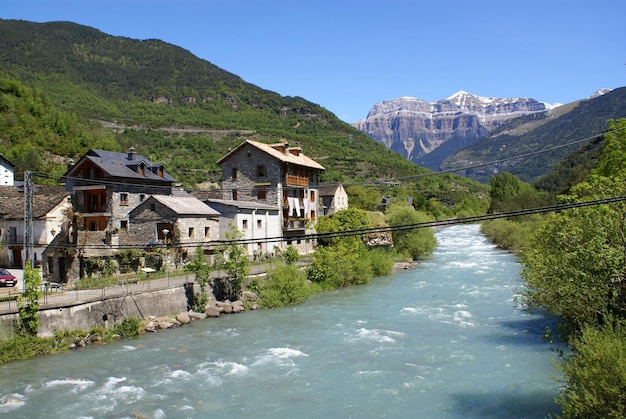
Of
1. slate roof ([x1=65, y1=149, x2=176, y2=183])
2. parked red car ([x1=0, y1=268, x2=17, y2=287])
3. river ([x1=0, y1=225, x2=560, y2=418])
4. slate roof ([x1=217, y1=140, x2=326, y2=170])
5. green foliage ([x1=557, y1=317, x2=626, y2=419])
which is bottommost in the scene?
river ([x1=0, y1=225, x2=560, y2=418])

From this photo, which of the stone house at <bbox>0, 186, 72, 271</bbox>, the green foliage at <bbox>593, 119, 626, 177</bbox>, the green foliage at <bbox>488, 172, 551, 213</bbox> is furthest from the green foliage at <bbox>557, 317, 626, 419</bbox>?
the green foliage at <bbox>488, 172, 551, 213</bbox>

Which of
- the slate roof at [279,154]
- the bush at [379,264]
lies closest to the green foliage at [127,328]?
the bush at [379,264]

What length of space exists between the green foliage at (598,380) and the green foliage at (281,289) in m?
20.8

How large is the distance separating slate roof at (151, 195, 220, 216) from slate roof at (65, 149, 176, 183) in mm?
3003

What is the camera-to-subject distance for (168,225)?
117 feet

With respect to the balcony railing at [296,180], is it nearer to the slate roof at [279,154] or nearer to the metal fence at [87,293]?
the slate roof at [279,154]

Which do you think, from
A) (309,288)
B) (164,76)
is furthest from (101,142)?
(164,76)

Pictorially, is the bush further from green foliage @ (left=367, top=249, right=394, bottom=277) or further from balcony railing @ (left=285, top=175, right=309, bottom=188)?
balcony railing @ (left=285, top=175, right=309, bottom=188)

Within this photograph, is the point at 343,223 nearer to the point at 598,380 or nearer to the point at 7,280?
the point at 7,280

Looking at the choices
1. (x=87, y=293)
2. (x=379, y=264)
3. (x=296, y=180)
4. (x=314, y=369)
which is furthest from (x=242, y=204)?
(x=314, y=369)

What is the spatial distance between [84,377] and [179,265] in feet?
55.2

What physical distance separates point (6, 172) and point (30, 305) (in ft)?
126

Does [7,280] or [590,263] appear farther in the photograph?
[7,280]

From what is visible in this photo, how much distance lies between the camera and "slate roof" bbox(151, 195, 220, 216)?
3581 cm
